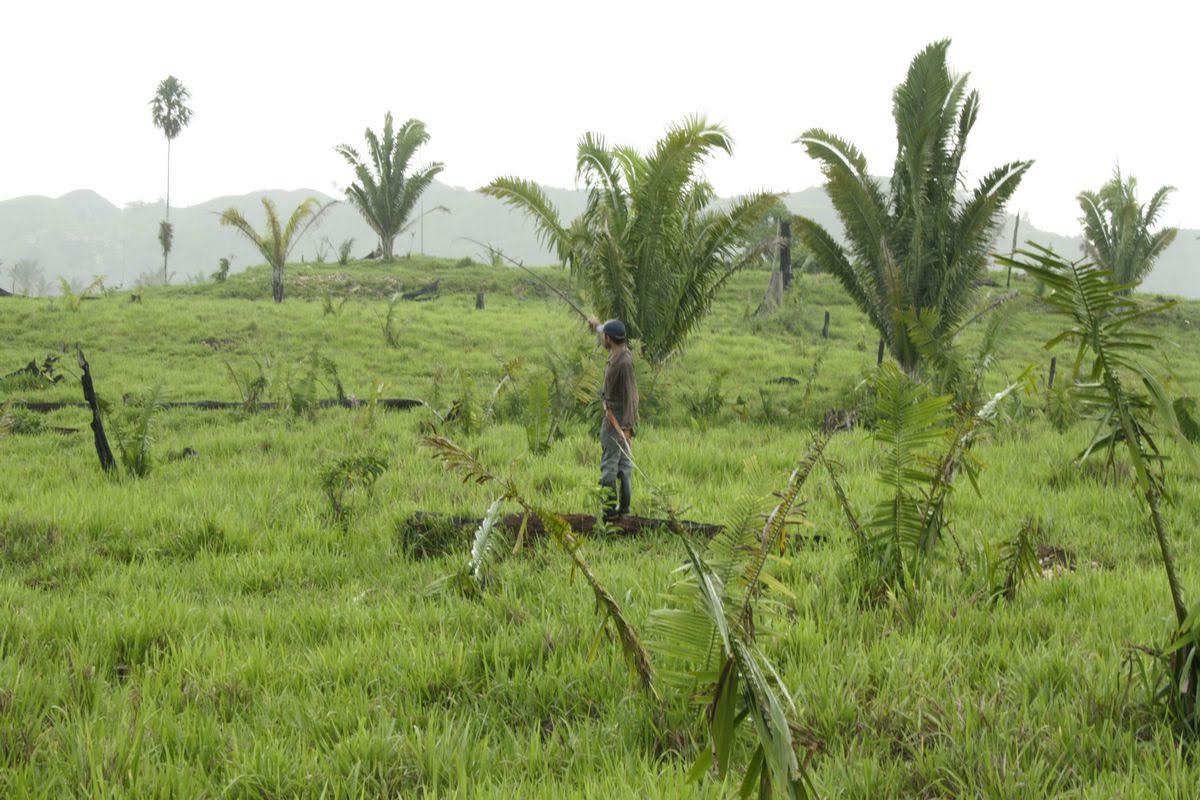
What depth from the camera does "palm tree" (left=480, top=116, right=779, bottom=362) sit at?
9914 millimetres

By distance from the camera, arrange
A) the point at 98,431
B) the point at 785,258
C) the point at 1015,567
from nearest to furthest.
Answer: the point at 1015,567, the point at 98,431, the point at 785,258

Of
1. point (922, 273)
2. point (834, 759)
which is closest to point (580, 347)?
point (922, 273)

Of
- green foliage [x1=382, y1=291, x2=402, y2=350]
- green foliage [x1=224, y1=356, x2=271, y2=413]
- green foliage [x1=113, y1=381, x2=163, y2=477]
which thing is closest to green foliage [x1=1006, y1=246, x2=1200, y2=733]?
green foliage [x1=113, y1=381, x2=163, y2=477]

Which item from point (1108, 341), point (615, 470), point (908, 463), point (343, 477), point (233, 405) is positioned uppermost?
point (1108, 341)

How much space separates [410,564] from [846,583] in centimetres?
247

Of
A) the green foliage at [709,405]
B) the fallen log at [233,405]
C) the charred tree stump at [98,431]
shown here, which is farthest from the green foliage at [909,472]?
the fallen log at [233,405]

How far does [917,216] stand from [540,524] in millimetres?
8217

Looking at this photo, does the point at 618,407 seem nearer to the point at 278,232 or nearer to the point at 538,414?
the point at 538,414

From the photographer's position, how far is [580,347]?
1077 centimetres

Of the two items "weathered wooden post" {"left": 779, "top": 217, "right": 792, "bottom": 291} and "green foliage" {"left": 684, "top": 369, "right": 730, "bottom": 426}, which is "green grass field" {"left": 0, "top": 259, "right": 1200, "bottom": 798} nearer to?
"green foliage" {"left": 684, "top": 369, "right": 730, "bottom": 426}

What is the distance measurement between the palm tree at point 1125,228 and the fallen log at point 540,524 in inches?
811

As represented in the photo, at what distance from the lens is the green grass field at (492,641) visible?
7.39ft

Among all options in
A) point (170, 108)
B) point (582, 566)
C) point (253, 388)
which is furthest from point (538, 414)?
point (170, 108)

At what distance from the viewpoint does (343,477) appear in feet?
17.1
